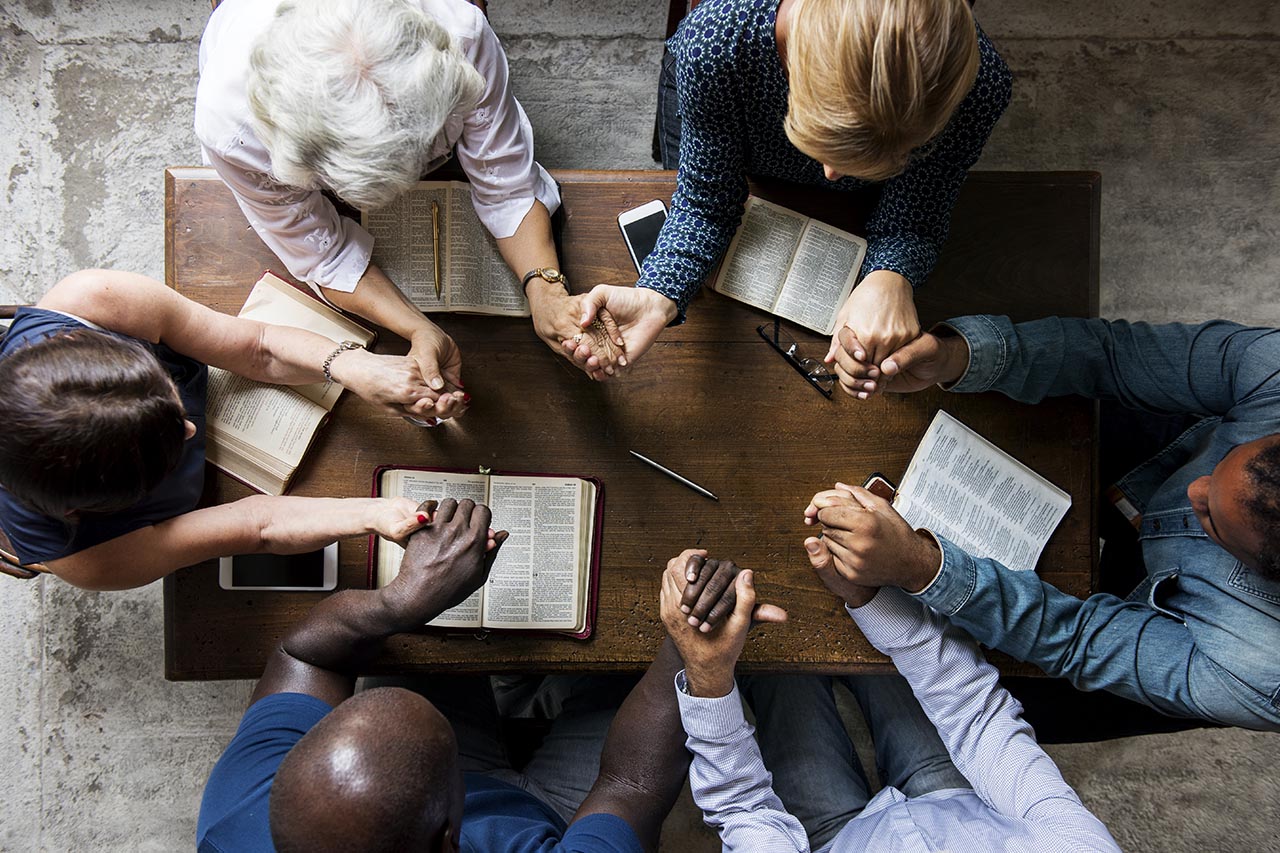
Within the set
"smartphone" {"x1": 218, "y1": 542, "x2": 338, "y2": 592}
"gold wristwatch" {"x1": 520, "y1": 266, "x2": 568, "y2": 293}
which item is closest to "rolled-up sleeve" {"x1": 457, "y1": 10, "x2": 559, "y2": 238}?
"gold wristwatch" {"x1": 520, "y1": 266, "x2": 568, "y2": 293}

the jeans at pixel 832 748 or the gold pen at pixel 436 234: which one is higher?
the gold pen at pixel 436 234

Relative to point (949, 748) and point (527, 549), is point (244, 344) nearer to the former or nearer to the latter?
point (527, 549)

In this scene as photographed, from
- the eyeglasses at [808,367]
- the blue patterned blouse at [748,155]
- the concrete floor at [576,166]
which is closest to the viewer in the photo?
the blue patterned blouse at [748,155]

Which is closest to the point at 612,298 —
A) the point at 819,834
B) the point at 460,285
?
the point at 460,285

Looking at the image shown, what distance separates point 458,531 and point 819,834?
123 cm

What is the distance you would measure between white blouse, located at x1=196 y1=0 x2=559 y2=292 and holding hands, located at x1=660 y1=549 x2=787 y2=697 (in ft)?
2.93

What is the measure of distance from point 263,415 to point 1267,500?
2102 mm

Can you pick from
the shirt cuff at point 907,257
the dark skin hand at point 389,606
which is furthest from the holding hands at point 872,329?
the dark skin hand at point 389,606

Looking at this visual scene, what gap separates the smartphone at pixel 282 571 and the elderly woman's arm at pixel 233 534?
71mm

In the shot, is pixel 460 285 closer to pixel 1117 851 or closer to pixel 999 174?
pixel 999 174

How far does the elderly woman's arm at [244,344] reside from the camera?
164cm

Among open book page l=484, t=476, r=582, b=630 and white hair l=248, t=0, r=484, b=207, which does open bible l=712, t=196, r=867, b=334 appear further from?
white hair l=248, t=0, r=484, b=207

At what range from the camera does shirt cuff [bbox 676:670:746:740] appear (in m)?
1.76

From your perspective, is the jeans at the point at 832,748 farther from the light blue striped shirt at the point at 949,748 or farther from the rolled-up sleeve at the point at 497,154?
the rolled-up sleeve at the point at 497,154
